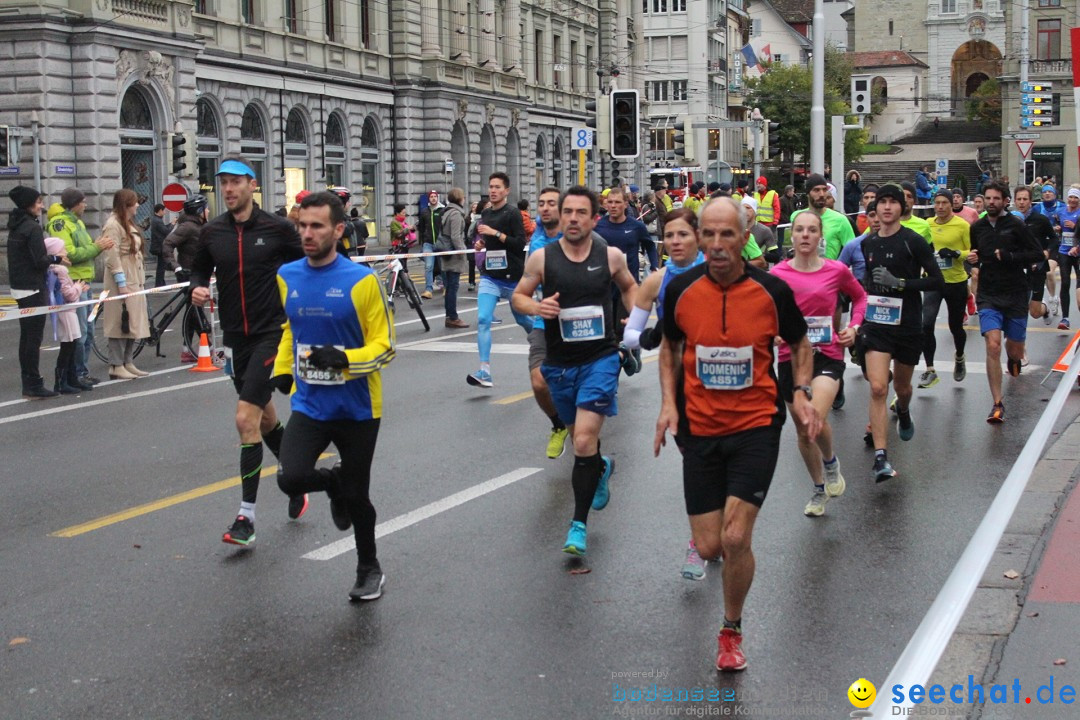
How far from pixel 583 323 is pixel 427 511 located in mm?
1520

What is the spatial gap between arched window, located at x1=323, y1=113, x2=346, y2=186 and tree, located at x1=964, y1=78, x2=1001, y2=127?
65013 millimetres

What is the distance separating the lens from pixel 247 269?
765cm

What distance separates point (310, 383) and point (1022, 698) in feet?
10.5

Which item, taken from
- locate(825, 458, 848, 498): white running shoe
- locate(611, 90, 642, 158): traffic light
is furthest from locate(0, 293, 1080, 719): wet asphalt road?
locate(611, 90, 642, 158): traffic light

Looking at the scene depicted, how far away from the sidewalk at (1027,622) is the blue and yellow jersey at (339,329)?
2.68m

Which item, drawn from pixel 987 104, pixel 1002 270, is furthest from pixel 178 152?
pixel 987 104

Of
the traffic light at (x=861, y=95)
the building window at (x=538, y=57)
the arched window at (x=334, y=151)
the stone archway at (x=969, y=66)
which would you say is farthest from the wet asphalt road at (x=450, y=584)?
the stone archway at (x=969, y=66)

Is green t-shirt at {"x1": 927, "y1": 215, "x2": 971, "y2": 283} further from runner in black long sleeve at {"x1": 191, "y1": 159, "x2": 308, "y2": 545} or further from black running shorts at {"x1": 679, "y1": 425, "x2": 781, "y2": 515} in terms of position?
black running shorts at {"x1": 679, "y1": 425, "x2": 781, "y2": 515}

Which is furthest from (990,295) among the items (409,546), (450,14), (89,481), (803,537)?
(450,14)

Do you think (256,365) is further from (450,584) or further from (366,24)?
(366,24)

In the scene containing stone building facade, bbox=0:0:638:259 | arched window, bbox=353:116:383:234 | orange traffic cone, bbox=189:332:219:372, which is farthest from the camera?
arched window, bbox=353:116:383:234

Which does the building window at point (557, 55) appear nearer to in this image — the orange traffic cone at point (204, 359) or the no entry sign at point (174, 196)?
the no entry sign at point (174, 196)

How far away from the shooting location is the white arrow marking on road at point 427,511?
23.9 ft

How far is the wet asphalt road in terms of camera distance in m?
5.21
